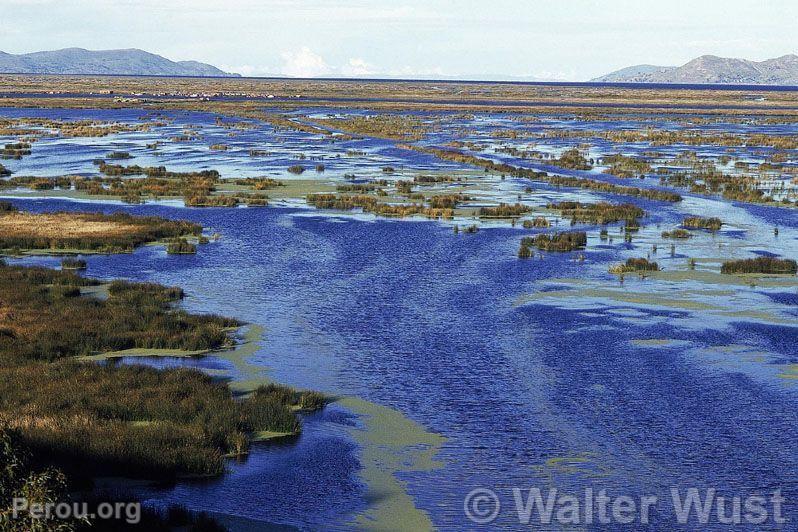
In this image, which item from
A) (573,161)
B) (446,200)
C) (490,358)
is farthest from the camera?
(573,161)

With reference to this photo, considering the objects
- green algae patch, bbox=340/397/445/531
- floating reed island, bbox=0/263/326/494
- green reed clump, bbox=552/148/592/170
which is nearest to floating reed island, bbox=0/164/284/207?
floating reed island, bbox=0/263/326/494

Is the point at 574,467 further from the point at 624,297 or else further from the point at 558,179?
the point at 558,179

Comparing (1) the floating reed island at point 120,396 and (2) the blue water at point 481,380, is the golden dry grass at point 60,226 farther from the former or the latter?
(1) the floating reed island at point 120,396

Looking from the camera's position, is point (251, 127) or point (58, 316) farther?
point (251, 127)

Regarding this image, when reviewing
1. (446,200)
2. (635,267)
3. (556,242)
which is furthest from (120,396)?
(446,200)

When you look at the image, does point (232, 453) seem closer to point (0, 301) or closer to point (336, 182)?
point (0, 301)

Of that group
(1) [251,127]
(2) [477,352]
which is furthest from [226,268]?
(1) [251,127]
